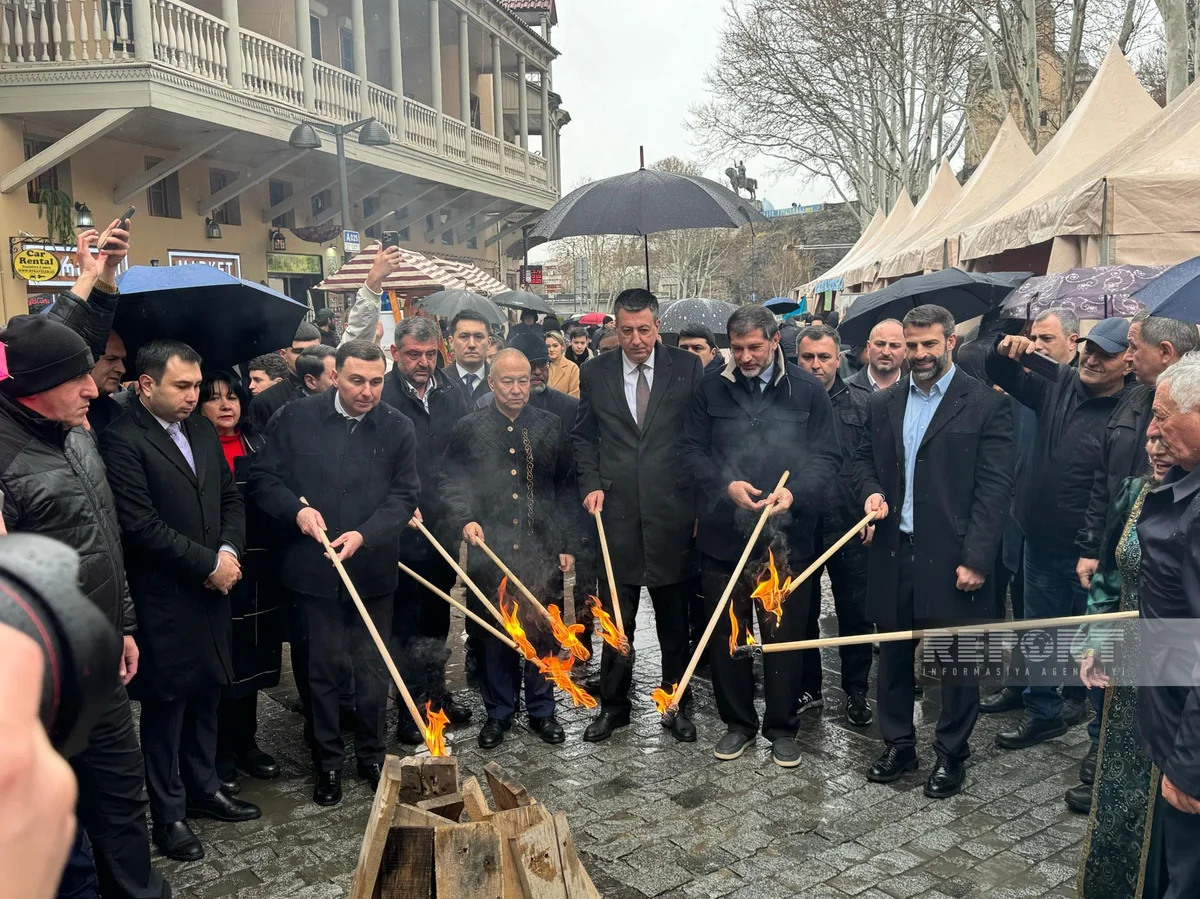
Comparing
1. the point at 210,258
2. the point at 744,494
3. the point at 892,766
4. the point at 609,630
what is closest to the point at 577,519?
the point at 609,630

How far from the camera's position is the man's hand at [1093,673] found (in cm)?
372

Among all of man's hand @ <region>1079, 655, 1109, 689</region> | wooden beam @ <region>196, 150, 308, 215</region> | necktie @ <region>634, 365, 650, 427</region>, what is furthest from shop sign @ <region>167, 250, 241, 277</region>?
man's hand @ <region>1079, 655, 1109, 689</region>

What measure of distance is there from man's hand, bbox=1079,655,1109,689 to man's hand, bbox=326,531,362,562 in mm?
3260

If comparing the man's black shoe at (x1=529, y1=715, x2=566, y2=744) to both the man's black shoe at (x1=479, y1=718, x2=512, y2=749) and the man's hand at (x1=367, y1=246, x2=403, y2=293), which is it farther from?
the man's hand at (x1=367, y1=246, x2=403, y2=293)

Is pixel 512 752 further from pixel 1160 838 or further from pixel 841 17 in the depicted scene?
pixel 841 17

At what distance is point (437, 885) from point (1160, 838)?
2.32 meters

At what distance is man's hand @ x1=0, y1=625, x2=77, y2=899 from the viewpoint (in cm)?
73

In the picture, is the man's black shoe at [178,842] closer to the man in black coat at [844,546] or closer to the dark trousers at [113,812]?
the dark trousers at [113,812]

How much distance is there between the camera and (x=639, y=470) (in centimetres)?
573

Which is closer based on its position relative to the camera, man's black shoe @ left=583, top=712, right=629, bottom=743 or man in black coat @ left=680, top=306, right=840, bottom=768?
man in black coat @ left=680, top=306, right=840, bottom=768

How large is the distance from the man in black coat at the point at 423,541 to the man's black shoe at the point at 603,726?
0.82 meters

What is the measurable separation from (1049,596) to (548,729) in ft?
9.75

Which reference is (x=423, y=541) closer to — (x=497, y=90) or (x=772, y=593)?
(x=772, y=593)

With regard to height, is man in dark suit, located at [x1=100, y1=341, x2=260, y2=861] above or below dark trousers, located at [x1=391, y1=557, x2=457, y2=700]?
above
